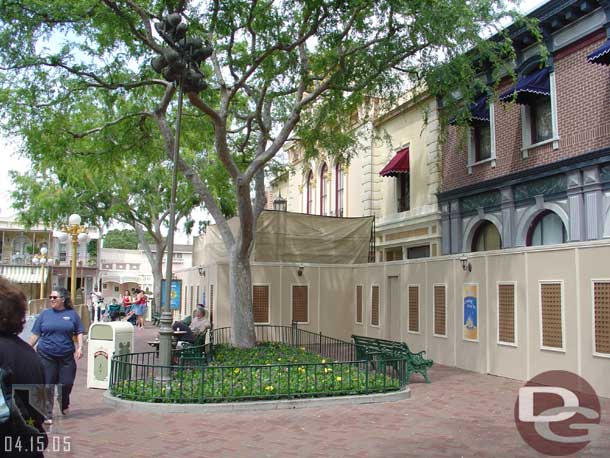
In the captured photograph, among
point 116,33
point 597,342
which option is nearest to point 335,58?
point 116,33

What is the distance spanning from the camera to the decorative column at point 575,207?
15133mm

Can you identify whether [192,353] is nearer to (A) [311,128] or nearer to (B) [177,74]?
(B) [177,74]

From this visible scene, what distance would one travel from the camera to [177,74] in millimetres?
10906

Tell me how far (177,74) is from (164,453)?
21.5ft

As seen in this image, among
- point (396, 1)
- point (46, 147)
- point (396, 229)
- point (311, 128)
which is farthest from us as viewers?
point (396, 229)

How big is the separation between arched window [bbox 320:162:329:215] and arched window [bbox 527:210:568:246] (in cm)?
1309

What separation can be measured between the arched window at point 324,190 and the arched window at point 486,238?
10.6 metres

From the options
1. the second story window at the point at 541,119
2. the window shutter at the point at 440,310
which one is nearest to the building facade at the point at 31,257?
the window shutter at the point at 440,310

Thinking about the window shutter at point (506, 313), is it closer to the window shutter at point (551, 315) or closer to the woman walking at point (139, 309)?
the window shutter at point (551, 315)

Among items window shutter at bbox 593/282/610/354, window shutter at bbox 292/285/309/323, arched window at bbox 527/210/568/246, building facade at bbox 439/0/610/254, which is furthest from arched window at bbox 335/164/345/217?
window shutter at bbox 593/282/610/354

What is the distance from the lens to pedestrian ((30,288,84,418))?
8.88 metres

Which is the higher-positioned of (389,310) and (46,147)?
(46,147)

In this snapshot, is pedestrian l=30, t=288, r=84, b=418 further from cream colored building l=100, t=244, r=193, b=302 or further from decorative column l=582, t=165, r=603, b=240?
cream colored building l=100, t=244, r=193, b=302

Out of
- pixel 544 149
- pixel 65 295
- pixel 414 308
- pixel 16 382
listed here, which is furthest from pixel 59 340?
pixel 544 149
